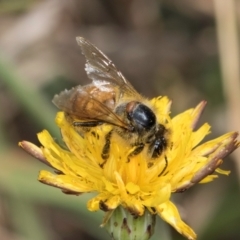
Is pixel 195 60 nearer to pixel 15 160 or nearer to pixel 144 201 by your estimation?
pixel 15 160

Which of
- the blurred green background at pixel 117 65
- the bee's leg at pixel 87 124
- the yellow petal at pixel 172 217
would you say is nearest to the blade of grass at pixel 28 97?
the blurred green background at pixel 117 65

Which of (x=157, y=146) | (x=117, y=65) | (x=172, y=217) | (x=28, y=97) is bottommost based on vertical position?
(x=172, y=217)

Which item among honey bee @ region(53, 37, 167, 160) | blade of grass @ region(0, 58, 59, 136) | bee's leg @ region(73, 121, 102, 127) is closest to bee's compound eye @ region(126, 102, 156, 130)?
honey bee @ region(53, 37, 167, 160)

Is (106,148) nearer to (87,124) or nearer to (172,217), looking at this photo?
(87,124)

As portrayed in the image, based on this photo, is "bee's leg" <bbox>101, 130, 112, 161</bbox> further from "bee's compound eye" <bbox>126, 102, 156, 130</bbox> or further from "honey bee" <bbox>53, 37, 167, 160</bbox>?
"bee's compound eye" <bbox>126, 102, 156, 130</bbox>

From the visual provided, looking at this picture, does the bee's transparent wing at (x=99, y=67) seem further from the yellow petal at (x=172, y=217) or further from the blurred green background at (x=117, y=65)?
the blurred green background at (x=117, y=65)

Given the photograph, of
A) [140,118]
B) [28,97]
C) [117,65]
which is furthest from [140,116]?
[117,65]
